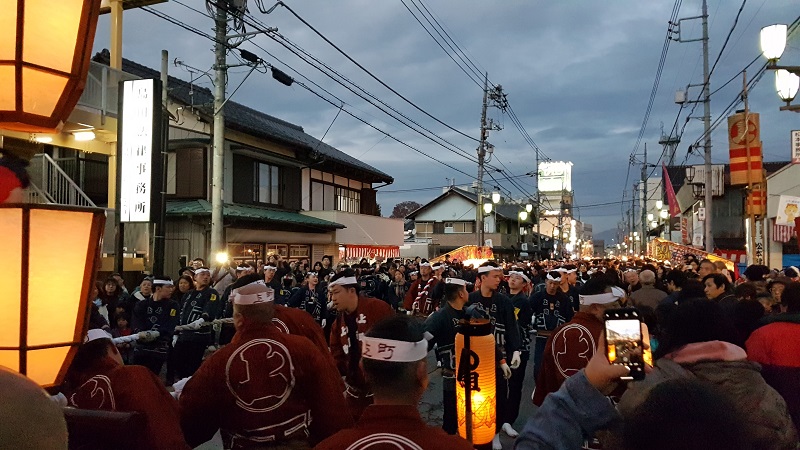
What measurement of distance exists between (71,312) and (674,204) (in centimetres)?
3548

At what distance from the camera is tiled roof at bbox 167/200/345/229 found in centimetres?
1931

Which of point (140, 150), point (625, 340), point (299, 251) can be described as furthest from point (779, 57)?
point (299, 251)

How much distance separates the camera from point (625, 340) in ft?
7.43

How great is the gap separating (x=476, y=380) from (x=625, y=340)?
3.47 meters

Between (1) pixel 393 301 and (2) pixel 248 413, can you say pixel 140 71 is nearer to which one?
(1) pixel 393 301

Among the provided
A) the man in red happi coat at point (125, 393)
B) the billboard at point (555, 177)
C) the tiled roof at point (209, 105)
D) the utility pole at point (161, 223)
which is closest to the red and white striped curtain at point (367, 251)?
the tiled roof at point (209, 105)

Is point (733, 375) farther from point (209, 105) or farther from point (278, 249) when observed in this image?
point (278, 249)

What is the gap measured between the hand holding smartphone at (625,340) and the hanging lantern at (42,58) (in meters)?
2.95

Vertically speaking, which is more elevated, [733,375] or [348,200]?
[348,200]

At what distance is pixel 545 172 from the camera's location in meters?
126

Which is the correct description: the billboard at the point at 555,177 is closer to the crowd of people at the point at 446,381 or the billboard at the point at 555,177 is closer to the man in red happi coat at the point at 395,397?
the crowd of people at the point at 446,381

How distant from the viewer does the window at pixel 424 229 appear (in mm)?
54013

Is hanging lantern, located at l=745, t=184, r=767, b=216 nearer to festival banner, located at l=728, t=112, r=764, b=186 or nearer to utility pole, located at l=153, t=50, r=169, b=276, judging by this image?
festival banner, located at l=728, t=112, r=764, b=186

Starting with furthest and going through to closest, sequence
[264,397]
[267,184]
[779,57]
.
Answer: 1. [267,184]
2. [779,57]
3. [264,397]
